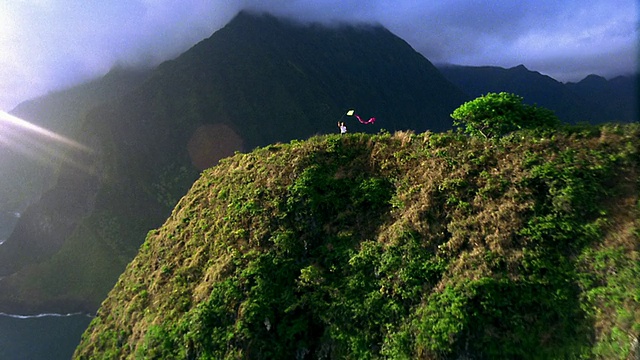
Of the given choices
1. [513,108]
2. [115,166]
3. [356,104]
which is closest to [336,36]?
[356,104]

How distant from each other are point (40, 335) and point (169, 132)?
5885 cm

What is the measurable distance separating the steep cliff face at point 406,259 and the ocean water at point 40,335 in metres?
45.6

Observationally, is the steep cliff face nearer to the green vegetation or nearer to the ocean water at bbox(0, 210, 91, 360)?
the green vegetation

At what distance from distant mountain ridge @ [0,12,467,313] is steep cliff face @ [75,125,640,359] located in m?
68.3

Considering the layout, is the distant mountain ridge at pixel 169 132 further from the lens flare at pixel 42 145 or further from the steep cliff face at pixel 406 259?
the steep cliff face at pixel 406 259

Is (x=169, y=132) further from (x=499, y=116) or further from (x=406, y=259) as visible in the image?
(x=406, y=259)

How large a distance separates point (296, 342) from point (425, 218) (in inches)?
231

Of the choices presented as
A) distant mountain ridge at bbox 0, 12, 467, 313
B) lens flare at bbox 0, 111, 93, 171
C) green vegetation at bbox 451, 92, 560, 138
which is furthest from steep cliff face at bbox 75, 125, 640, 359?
lens flare at bbox 0, 111, 93, 171

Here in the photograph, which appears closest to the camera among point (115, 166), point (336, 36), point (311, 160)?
point (311, 160)

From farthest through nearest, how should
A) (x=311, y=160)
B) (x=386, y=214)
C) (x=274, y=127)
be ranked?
(x=274, y=127), (x=311, y=160), (x=386, y=214)

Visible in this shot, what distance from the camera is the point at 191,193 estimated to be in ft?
61.6

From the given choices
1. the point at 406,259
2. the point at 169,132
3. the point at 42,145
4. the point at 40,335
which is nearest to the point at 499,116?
the point at 406,259

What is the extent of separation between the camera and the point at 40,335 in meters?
57.2

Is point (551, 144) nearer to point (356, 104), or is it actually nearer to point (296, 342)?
point (296, 342)
